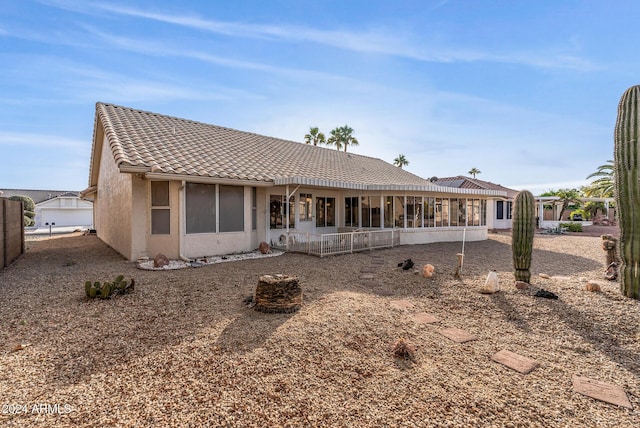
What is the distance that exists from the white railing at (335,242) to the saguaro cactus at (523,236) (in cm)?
558

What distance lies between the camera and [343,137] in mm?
35594

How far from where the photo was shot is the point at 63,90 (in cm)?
1055

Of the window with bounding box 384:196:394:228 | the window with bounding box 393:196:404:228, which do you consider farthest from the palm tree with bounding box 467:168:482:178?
the window with bounding box 384:196:394:228

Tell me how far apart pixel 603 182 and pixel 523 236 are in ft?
115

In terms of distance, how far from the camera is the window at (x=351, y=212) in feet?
48.0

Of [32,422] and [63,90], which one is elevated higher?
[63,90]

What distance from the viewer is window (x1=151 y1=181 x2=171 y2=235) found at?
9.28 meters

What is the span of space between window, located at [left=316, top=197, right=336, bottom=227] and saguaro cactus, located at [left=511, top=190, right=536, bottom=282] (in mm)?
8719

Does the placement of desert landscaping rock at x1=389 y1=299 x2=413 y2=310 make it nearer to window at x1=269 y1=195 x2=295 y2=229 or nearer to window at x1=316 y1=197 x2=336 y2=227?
window at x1=269 y1=195 x2=295 y2=229

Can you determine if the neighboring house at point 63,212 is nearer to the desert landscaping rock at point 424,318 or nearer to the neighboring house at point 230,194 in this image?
the neighboring house at point 230,194

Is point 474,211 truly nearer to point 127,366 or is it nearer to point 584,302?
point 584,302

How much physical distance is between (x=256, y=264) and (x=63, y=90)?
390 inches

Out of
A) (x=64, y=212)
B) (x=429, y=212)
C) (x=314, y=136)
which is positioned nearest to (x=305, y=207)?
(x=429, y=212)

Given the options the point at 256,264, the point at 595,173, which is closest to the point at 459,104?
the point at 256,264
